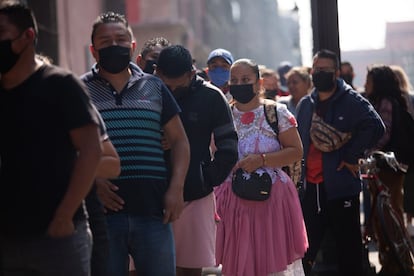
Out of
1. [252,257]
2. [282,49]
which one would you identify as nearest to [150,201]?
[252,257]

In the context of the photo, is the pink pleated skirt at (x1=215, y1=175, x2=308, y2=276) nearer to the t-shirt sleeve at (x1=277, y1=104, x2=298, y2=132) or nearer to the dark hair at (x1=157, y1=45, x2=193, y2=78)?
the t-shirt sleeve at (x1=277, y1=104, x2=298, y2=132)

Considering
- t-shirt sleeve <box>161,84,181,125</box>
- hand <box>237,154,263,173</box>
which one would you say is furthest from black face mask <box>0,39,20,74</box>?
hand <box>237,154,263,173</box>

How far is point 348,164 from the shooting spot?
7.42 metres

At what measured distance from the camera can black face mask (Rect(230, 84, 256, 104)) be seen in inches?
262

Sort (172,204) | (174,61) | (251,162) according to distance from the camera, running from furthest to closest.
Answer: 1. (251,162)
2. (174,61)
3. (172,204)

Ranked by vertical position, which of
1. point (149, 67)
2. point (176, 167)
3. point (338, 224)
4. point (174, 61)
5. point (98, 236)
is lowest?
point (338, 224)

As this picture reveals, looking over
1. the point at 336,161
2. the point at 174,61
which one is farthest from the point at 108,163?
the point at 336,161

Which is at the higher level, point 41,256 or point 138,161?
point 138,161

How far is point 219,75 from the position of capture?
7.76 metres

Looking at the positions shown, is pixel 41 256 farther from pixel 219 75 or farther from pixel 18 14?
pixel 219 75

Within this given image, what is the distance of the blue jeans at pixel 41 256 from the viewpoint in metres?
3.96

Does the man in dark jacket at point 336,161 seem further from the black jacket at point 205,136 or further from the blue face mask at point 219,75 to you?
→ the black jacket at point 205,136

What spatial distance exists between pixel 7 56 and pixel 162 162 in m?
1.21

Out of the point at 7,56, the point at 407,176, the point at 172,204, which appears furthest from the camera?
the point at 407,176
